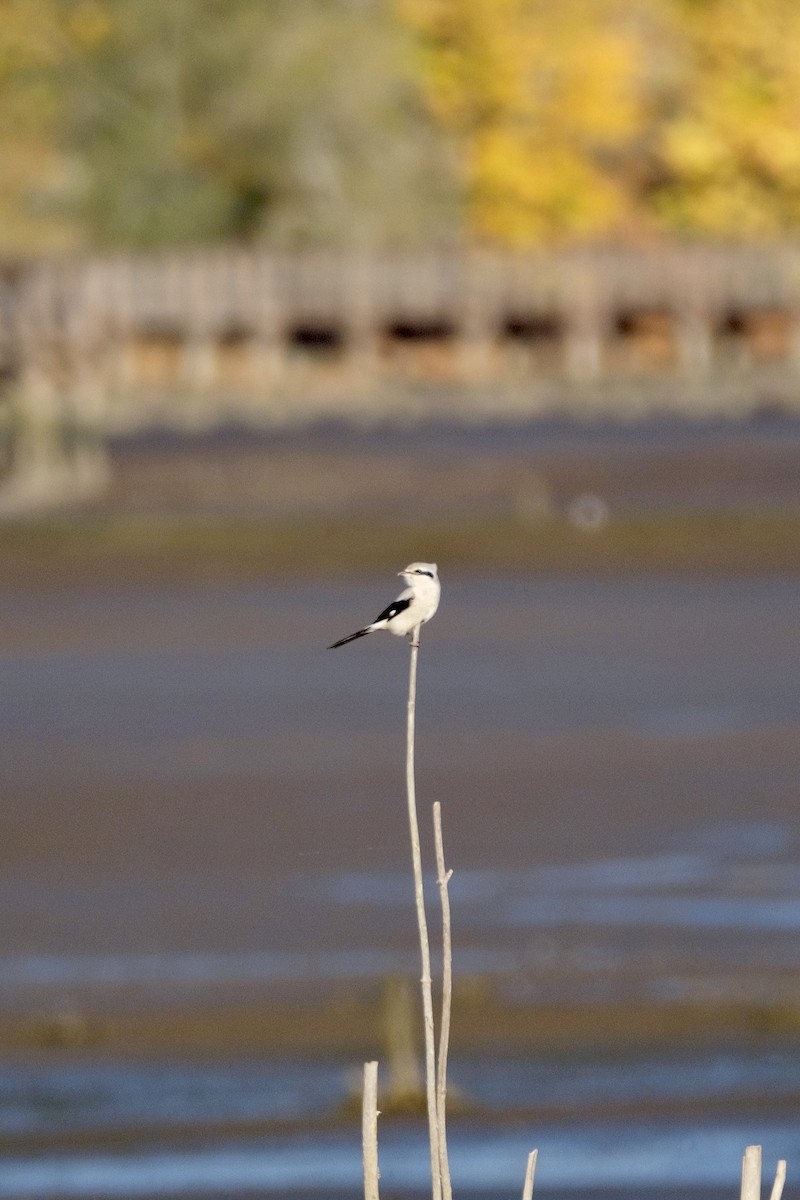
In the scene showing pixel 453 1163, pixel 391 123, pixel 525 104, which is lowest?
pixel 453 1163

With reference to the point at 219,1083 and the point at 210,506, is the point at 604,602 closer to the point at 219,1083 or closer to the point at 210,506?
the point at 210,506

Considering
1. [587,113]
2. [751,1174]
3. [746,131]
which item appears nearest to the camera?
[751,1174]

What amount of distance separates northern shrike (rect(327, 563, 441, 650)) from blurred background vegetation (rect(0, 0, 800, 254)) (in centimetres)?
3987

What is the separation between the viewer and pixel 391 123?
196 feet

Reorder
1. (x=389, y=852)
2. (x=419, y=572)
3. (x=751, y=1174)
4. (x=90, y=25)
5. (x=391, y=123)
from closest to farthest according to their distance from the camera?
1. (x=419, y=572)
2. (x=751, y=1174)
3. (x=389, y=852)
4. (x=90, y=25)
5. (x=391, y=123)

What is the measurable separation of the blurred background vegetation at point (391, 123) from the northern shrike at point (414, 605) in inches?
1570

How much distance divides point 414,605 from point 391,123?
56.2 meters

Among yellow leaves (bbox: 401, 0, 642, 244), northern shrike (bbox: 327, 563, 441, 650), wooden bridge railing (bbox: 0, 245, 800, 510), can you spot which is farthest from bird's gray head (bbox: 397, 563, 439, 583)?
yellow leaves (bbox: 401, 0, 642, 244)

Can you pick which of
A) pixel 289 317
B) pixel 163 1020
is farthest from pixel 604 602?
pixel 289 317

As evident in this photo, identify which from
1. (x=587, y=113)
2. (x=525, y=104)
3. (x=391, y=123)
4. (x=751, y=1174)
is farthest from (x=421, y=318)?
(x=751, y=1174)

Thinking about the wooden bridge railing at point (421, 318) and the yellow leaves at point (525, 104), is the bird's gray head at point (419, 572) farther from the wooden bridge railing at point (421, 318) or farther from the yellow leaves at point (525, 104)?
the yellow leaves at point (525, 104)

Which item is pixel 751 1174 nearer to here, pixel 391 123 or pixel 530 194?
pixel 391 123

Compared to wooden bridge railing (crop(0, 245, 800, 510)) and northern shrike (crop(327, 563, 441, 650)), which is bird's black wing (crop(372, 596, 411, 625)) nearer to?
northern shrike (crop(327, 563, 441, 650))

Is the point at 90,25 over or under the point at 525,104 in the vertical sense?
under
